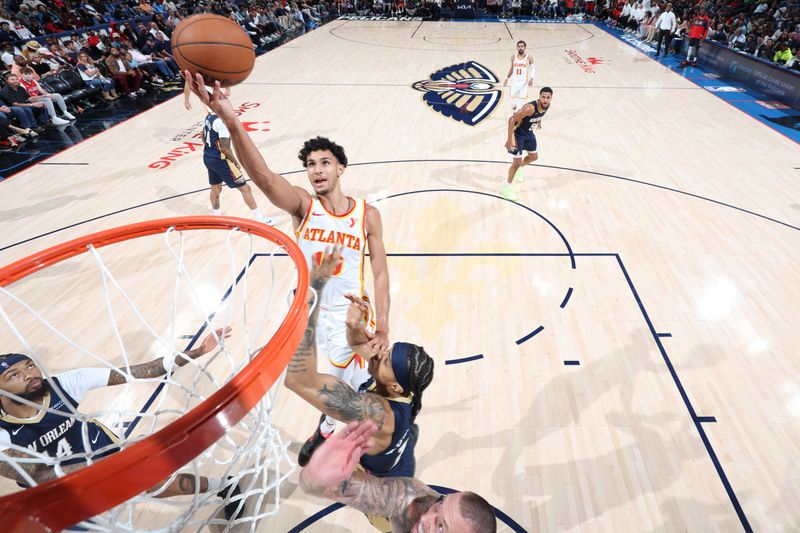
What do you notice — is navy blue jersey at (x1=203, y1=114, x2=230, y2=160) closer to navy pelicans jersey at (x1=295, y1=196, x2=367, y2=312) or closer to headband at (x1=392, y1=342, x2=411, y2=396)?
navy pelicans jersey at (x1=295, y1=196, x2=367, y2=312)

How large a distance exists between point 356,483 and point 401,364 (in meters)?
0.55

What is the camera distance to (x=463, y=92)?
434 inches

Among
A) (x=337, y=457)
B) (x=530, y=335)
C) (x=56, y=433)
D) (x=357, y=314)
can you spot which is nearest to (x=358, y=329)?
(x=357, y=314)

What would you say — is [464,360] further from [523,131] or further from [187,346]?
[523,131]

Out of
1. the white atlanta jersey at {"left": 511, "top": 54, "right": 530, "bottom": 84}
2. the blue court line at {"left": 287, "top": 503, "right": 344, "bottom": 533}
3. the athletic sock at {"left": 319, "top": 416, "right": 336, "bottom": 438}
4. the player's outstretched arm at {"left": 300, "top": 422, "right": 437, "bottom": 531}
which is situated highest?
the white atlanta jersey at {"left": 511, "top": 54, "right": 530, "bottom": 84}

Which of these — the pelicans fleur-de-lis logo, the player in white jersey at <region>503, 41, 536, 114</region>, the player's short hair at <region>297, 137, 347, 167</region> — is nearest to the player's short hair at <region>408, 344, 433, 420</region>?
the player's short hair at <region>297, 137, 347, 167</region>

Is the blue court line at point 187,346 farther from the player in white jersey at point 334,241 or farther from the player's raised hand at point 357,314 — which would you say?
the player's raised hand at point 357,314

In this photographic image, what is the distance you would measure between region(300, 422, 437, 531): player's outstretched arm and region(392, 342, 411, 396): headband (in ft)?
1.39

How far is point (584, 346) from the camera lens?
3932 mm

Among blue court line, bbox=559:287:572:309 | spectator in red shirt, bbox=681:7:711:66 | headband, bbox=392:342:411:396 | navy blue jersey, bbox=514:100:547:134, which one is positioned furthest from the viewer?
spectator in red shirt, bbox=681:7:711:66

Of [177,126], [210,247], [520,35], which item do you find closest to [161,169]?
[177,126]

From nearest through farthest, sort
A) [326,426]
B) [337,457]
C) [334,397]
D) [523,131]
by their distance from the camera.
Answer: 1. [337,457]
2. [334,397]
3. [326,426]
4. [523,131]

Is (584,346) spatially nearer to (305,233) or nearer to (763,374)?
(763,374)

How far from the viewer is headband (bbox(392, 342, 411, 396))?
2137 mm
